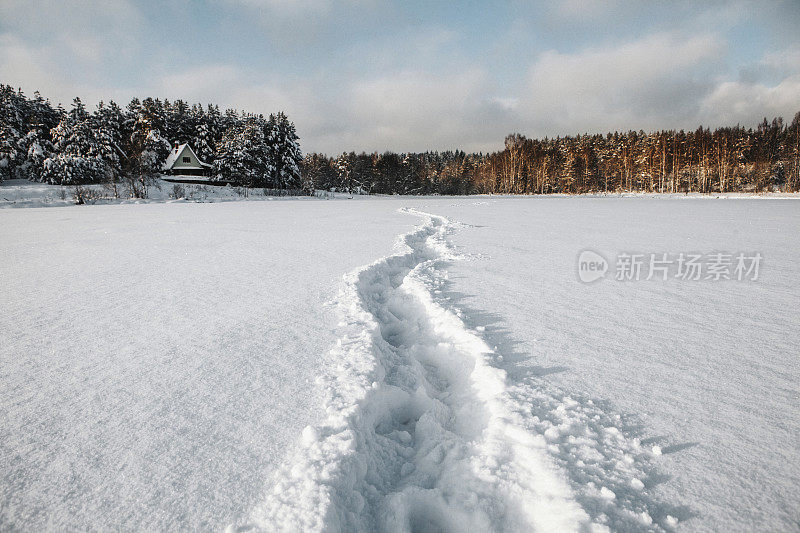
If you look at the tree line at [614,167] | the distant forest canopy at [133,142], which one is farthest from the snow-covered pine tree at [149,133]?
the tree line at [614,167]

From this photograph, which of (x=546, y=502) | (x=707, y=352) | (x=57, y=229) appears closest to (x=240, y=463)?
(x=546, y=502)

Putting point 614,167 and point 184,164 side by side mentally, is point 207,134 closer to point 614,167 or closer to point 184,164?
point 184,164

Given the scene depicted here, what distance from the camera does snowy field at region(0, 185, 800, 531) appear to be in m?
1.30

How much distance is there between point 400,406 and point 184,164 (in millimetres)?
45028

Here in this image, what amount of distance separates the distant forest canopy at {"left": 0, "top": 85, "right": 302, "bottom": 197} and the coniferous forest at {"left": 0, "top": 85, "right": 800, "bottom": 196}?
110mm

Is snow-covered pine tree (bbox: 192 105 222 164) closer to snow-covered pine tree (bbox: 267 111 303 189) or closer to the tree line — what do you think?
snow-covered pine tree (bbox: 267 111 303 189)

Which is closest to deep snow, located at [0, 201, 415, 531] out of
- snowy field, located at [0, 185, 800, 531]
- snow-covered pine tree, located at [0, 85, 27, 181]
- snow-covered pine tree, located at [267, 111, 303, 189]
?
snowy field, located at [0, 185, 800, 531]

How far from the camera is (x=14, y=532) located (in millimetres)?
1155

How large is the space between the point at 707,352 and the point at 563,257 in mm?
3401

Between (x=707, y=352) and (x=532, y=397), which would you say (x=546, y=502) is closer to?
(x=532, y=397)

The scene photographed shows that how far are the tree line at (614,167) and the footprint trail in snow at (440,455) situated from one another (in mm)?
49638

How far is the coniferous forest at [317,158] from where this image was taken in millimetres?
30828

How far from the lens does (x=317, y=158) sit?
6531 centimetres

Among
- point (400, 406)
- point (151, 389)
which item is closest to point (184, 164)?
point (151, 389)
